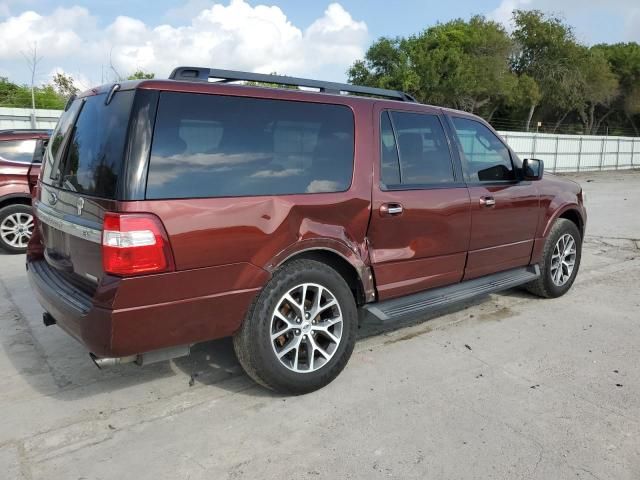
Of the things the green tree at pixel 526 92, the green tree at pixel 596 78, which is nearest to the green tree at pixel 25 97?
the green tree at pixel 526 92

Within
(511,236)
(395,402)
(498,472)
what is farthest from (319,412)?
(511,236)

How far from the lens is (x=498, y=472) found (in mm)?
2695

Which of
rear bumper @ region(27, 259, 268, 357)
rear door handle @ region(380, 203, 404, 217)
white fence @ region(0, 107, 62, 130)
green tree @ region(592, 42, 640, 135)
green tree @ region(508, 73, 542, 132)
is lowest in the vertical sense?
rear bumper @ region(27, 259, 268, 357)

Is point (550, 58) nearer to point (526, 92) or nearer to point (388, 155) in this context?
point (526, 92)

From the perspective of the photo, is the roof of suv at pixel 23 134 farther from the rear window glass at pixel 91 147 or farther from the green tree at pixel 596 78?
the green tree at pixel 596 78

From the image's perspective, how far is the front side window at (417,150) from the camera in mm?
3900

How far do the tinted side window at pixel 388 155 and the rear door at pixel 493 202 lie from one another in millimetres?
786

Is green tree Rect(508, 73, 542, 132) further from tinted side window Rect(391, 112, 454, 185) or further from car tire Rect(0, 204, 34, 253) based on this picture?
tinted side window Rect(391, 112, 454, 185)

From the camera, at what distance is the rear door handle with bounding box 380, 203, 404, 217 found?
374cm

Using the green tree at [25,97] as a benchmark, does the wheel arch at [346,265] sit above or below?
below

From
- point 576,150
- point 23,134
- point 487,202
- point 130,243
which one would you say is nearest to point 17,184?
point 23,134

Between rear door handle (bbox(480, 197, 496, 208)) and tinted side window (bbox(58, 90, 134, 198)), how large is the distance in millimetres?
2849

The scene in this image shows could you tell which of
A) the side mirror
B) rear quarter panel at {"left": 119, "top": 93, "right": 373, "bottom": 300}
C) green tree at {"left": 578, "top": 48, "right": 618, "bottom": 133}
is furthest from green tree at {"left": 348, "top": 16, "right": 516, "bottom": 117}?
rear quarter panel at {"left": 119, "top": 93, "right": 373, "bottom": 300}

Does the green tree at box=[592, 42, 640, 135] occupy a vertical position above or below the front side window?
above
